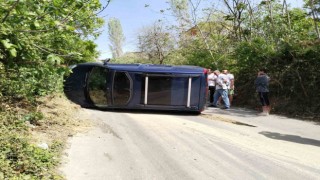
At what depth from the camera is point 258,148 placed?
8.39 meters

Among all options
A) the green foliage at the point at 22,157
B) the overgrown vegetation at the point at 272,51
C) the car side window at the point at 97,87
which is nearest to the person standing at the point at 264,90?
the overgrown vegetation at the point at 272,51

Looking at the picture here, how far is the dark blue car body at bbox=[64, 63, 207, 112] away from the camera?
1300 cm

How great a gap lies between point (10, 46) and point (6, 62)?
9.87ft

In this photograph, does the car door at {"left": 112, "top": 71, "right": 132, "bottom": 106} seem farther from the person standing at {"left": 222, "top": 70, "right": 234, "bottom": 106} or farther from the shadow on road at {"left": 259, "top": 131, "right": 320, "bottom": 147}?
the person standing at {"left": 222, "top": 70, "right": 234, "bottom": 106}

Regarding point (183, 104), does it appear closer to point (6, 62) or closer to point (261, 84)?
point (261, 84)

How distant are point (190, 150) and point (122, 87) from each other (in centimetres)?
569

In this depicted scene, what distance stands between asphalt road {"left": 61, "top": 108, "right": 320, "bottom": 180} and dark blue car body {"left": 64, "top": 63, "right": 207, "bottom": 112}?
40.6 inches

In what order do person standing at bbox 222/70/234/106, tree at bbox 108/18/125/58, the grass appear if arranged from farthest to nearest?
tree at bbox 108/18/125/58 < person standing at bbox 222/70/234/106 < the grass

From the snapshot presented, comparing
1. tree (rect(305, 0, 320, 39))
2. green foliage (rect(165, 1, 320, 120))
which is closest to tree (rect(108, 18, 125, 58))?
green foliage (rect(165, 1, 320, 120))

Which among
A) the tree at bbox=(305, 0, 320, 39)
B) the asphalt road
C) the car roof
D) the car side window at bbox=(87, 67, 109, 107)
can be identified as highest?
the tree at bbox=(305, 0, 320, 39)

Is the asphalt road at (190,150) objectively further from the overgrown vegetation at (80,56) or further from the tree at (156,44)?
the tree at (156,44)

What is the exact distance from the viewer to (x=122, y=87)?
1304 centimetres

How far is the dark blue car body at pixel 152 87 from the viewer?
13000 millimetres

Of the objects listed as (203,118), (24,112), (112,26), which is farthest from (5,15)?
(112,26)
